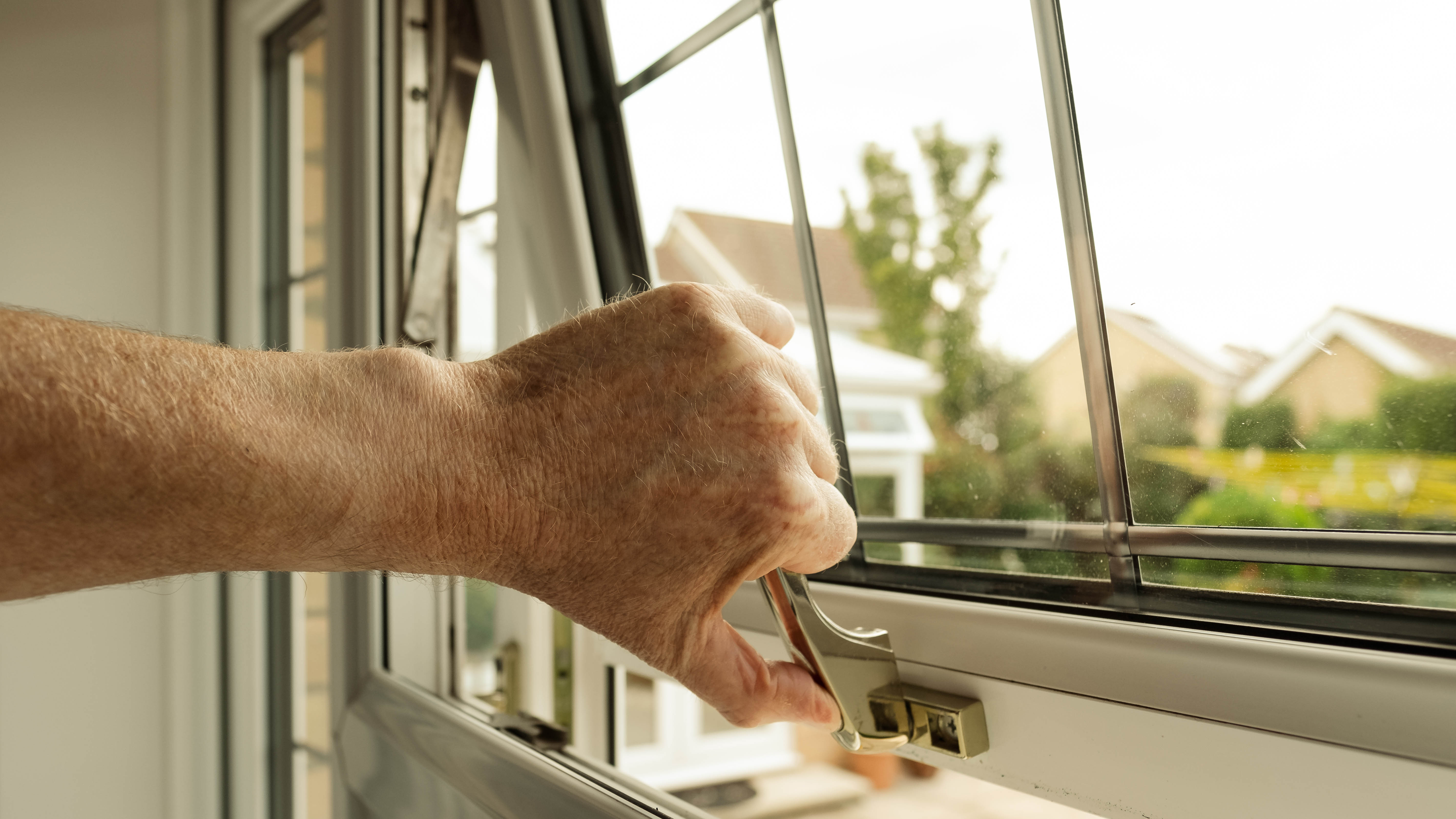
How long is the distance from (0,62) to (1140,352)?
8.46ft

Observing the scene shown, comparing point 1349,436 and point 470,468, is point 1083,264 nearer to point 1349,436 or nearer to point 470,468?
point 1349,436

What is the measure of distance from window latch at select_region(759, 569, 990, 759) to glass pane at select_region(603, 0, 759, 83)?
0.83 metres

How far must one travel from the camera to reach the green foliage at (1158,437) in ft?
2.31

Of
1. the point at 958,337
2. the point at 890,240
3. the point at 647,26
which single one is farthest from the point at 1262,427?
the point at 890,240

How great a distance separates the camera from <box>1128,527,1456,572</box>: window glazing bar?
55cm

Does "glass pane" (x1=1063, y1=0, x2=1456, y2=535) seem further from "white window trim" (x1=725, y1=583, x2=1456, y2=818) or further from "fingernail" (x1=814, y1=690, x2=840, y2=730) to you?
"fingernail" (x1=814, y1=690, x2=840, y2=730)

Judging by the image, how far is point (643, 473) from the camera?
0.50 m

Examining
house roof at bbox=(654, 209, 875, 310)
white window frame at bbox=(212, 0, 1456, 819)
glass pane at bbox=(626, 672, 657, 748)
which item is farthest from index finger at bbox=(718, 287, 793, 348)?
glass pane at bbox=(626, 672, 657, 748)

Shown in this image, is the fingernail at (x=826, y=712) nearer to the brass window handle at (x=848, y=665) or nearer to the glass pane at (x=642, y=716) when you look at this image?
the brass window handle at (x=848, y=665)

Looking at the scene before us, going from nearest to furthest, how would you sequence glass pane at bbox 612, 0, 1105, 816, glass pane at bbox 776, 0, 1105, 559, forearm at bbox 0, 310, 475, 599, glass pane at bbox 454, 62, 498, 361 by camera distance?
forearm at bbox 0, 310, 475, 599 → glass pane at bbox 776, 0, 1105, 559 → glass pane at bbox 612, 0, 1105, 816 → glass pane at bbox 454, 62, 498, 361

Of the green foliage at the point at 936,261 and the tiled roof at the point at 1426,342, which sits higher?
the green foliage at the point at 936,261

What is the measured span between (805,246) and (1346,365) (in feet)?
1.92

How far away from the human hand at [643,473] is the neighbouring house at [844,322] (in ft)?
1.59

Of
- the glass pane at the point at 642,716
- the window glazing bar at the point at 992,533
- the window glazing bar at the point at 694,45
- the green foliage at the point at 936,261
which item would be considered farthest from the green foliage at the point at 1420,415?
the glass pane at the point at 642,716
